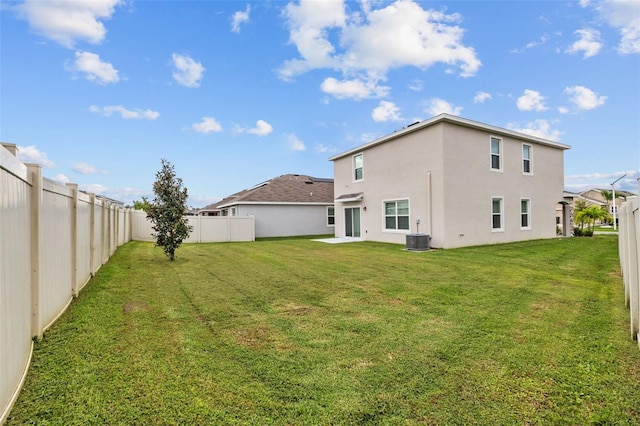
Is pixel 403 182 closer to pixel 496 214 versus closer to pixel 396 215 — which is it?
pixel 396 215

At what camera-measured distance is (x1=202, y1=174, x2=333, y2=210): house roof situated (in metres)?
23.8

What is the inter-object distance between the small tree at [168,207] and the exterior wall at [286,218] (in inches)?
501

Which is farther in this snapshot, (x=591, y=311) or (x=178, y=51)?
(x=178, y=51)

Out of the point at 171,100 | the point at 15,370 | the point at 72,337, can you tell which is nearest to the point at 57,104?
the point at 171,100

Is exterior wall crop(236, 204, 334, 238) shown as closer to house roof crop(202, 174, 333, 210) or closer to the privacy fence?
house roof crop(202, 174, 333, 210)

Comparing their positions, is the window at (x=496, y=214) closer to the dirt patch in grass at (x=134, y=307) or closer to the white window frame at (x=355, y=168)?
the white window frame at (x=355, y=168)

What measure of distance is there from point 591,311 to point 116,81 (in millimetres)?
17121

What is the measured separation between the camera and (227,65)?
15.9 meters

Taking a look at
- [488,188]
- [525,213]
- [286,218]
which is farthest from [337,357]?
[286,218]

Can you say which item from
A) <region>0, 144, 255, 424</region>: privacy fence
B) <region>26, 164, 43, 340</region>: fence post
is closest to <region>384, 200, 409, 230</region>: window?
<region>0, 144, 255, 424</region>: privacy fence

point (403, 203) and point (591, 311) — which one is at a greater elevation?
point (403, 203)

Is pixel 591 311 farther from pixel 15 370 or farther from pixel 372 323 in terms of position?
pixel 15 370

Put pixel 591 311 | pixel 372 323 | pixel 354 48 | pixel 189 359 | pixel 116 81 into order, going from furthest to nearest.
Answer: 1. pixel 354 48
2. pixel 116 81
3. pixel 591 311
4. pixel 372 323
5. pixel 189 359

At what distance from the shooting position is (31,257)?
3162mm
